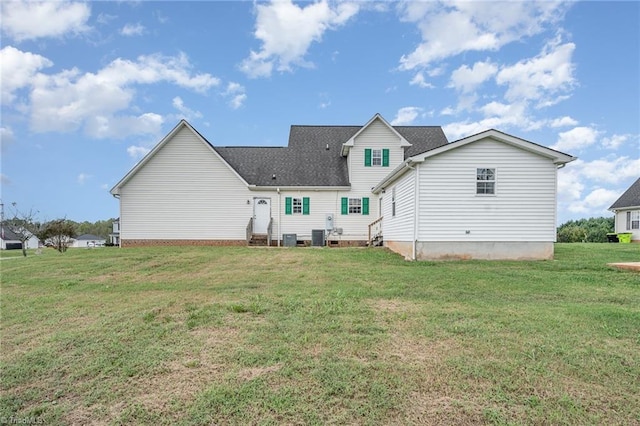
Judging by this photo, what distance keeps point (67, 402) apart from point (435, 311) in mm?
4934

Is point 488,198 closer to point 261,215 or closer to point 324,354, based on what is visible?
point 324,354

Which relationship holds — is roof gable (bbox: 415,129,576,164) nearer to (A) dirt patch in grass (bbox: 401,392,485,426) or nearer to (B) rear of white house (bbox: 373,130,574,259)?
(B) rear of white house (bbox: 373,130,574,259)

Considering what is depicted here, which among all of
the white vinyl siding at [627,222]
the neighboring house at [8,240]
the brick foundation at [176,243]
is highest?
the white vinyl siding at [627,222]

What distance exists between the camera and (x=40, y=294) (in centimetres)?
780

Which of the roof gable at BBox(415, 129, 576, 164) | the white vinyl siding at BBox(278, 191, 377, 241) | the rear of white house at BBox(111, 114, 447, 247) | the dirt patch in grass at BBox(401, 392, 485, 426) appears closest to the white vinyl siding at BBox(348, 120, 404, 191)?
the rear of white house at BBox(111, 114, 447, 247)

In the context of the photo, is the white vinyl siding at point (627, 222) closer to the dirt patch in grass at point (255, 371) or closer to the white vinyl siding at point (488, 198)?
the white vinyl siding at point (488, 198)

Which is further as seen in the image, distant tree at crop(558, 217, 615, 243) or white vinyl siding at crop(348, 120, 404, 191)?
A: distant tree at crop(558, 217, 615, 243)

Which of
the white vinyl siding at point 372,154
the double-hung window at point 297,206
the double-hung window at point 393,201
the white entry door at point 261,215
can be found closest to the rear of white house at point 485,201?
the double-hung window at point 393,201

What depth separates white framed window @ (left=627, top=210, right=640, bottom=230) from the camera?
87.8 ft

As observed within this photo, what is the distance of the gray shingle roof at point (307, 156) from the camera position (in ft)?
68.8

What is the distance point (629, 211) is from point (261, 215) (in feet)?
92.7

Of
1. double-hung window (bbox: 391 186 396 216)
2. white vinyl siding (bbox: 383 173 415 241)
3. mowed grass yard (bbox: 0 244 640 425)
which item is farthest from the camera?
double-hung window (bbox: 391 186 396 216)

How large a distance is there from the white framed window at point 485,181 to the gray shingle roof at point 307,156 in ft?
29.5

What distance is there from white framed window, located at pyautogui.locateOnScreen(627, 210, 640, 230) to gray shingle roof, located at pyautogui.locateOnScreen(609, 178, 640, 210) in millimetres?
705
